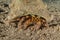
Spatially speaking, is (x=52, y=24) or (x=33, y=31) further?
(x=52, y=24)

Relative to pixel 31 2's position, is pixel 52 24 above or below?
below

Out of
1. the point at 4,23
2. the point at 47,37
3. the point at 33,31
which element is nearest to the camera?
the point at 47,37

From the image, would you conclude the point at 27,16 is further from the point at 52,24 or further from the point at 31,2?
the point at 52,24

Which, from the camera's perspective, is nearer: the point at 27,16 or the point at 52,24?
the point at 27,16

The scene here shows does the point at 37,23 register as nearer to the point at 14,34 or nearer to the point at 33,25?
the point at 33,25

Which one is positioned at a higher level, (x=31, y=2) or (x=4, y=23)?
(x=31, y=2)

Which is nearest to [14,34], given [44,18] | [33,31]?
[33,31]

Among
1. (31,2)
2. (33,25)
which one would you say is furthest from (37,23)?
(31,2)

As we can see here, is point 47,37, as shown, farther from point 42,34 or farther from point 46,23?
point 46,23

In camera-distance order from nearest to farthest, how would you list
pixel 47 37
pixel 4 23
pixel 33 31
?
pixel 47 37, pixel 33 31, pixel 4 23
